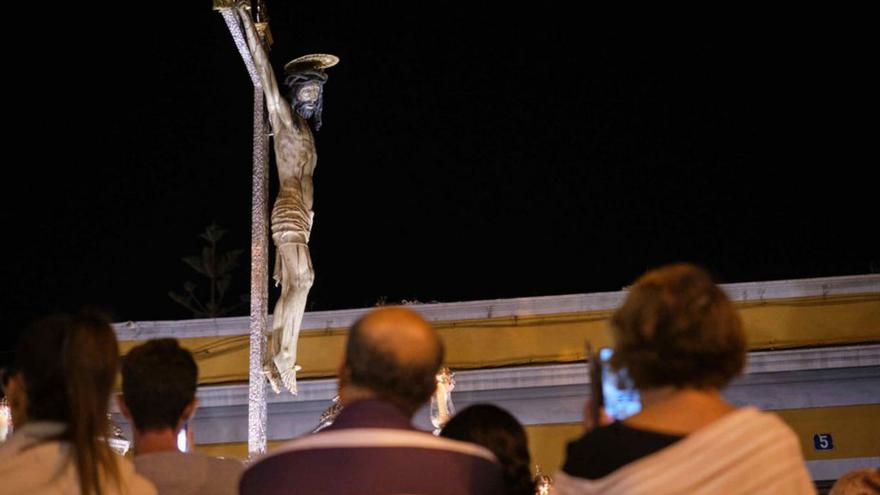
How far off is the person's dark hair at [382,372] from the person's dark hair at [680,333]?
1.72 feet

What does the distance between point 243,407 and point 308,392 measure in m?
0.83

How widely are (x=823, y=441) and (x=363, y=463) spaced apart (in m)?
10.9

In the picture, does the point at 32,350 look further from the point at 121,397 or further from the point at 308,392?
the point at 308,392

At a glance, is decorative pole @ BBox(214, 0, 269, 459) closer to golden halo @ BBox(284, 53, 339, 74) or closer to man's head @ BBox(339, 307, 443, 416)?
golden halo @ BBox(284, 53, 339, 74)

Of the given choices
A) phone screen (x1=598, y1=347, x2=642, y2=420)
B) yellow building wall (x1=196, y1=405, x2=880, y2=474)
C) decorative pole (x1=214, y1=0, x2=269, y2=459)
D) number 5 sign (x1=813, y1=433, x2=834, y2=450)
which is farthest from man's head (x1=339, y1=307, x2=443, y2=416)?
number 5 sign (x1=813, y1=433, x2=834, y2=450)

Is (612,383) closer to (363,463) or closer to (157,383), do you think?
(363,463)

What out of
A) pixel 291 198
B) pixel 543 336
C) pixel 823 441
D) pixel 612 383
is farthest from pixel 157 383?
pixel 823 441

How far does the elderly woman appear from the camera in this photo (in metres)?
2.22

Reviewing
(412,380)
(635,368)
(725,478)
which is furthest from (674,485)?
(412,380)

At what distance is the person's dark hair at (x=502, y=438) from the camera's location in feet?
9.93

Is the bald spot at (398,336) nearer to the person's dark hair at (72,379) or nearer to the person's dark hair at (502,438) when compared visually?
the person's dark hair at (502,438)

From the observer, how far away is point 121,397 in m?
3.11

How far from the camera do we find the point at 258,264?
8273 millimetres

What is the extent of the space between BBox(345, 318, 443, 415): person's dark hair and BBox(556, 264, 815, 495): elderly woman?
441 mm
